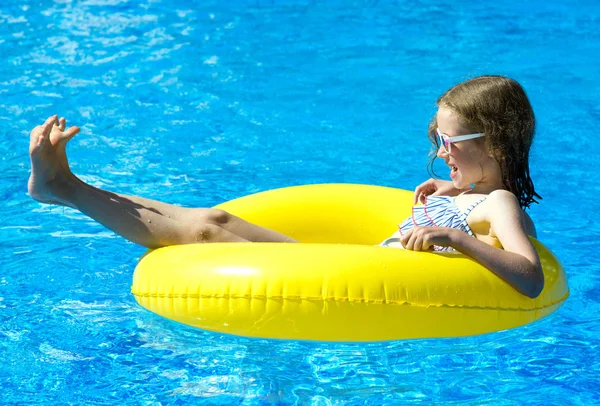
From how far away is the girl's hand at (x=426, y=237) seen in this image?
132 inches

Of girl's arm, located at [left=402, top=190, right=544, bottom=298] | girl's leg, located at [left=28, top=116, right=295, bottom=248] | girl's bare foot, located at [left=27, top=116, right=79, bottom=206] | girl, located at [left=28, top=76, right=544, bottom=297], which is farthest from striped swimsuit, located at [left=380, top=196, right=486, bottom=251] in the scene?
girl's bare foot, located at [left=27, top=116, right=79, bottom=206]

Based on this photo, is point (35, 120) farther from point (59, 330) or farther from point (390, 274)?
point (390, 274)

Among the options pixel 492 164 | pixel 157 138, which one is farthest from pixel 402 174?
pixel 492 164

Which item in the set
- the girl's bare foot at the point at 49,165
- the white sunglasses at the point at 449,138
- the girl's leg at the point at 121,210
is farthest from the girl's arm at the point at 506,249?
the girl's bare foot at the point at 49,165

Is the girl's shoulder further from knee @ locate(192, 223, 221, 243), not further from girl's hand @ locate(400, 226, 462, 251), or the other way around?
knee @ locate(192, 223, 221, 243)

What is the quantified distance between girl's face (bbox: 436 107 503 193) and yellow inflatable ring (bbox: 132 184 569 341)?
1.32ft

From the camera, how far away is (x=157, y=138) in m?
6.30

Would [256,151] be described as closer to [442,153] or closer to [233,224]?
[233,224]

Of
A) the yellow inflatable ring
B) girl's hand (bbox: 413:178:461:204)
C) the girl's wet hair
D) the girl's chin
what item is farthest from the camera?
girl's hand (bbox: 413:178:461:204)

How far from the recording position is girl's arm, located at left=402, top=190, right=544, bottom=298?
333 centimetres

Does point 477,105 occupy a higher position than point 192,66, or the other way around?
point 477,105

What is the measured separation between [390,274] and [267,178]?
2456 mm

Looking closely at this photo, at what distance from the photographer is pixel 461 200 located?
3738 millimetres

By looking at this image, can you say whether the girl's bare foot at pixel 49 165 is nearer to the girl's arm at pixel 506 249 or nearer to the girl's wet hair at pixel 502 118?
the girl's arm at pixel 506 249
